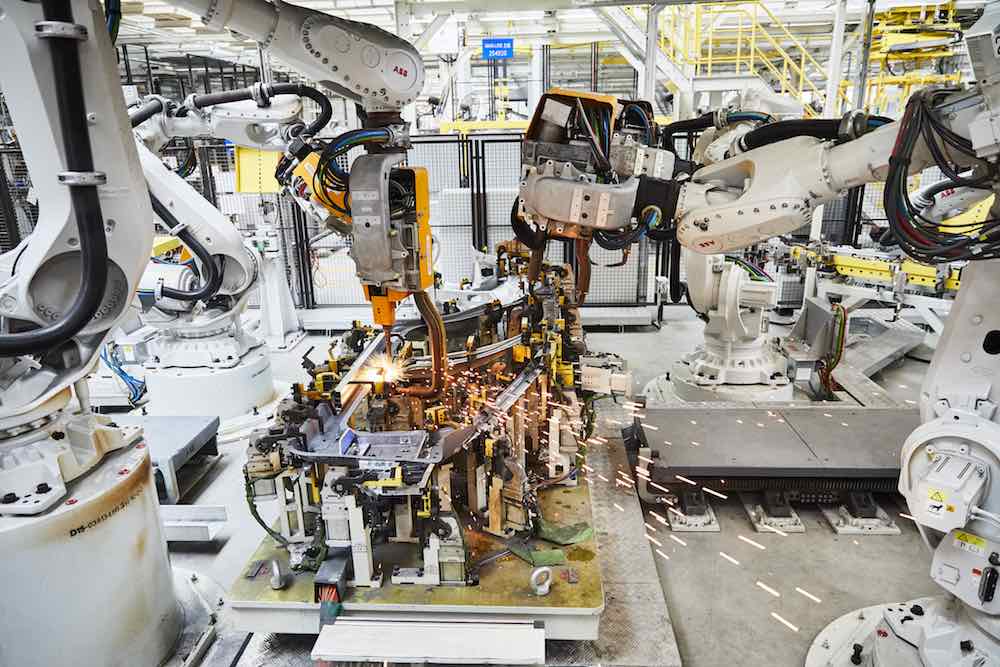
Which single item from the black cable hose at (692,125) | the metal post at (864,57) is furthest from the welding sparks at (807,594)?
the metal post at (864,57)

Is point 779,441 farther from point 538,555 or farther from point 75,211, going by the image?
point 75,211

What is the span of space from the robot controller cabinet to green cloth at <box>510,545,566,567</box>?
0.01m

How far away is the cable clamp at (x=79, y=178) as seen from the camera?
8.49 ft

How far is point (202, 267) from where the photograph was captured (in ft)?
20.6

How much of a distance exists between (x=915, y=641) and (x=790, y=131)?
2677 millimetres

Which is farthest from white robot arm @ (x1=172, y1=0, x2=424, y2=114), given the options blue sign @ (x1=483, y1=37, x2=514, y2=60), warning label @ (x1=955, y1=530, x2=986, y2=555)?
blue sign @ (x1=483, y1=37, x2=514, y2=60)

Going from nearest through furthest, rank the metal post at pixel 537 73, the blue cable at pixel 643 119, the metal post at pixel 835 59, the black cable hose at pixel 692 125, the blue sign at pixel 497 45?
the black cable hose at pixel 692 125
the blue cable at pixel 643 119
the metal post at pixel 835 59
the blue sign at pixel 497 45
the metal post at pixel 537 73

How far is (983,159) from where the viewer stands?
2.69 metres

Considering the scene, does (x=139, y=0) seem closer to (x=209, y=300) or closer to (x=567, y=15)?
(x=209, y=300)

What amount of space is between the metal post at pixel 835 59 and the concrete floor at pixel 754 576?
5938 mm

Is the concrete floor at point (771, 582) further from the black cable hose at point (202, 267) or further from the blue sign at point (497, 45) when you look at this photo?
the blue sign at point (497, 45)

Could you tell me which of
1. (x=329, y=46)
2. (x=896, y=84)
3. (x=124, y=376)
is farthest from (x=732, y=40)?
(x=124, y=376)

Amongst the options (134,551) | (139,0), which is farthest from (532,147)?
(139,0)

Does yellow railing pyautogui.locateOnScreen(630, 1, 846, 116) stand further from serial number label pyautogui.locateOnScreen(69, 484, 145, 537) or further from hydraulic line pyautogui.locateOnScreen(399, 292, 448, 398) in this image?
serial number label pyautogui.locateOnScreen(69, 484, 145, 537)
